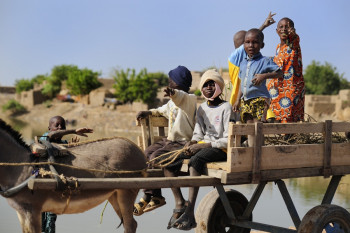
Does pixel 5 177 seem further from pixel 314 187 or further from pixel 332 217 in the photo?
pixel 314 187

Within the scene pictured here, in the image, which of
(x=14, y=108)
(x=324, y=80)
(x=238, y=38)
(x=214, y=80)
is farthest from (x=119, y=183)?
(x=14, y=108)

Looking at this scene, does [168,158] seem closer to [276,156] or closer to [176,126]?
[176,126]

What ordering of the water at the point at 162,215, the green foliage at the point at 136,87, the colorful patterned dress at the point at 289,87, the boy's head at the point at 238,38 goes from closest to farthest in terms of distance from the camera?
the colorful patterned dress at the point at 289,87 → the boy's head at the point at 238,38 → the water at the point at 162,215 → the green foliage at the point at 136,87

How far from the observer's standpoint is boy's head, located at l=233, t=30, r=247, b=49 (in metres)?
6.72

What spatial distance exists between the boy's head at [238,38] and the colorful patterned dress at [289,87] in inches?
21.6

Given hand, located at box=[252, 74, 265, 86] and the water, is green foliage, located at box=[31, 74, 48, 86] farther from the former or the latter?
hand, located at box=[252, 74, 265, 86]

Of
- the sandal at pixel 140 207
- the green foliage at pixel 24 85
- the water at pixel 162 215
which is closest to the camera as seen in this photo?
the sandal at pixel 140 207

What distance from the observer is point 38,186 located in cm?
386

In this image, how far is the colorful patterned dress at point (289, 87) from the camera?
6344 mm

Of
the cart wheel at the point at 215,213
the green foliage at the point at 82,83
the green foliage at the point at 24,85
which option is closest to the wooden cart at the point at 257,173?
the cart wheel at the point at 215,213

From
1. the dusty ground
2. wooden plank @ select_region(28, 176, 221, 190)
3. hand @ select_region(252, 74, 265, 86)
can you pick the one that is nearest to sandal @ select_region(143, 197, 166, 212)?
wooden plank @ select_region(28, 176, 221, 190)

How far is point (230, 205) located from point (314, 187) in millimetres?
9940

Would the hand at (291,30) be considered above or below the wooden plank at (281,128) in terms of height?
above

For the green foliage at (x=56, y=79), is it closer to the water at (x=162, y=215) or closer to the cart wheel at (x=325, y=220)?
the water at (x=162, y=215)
